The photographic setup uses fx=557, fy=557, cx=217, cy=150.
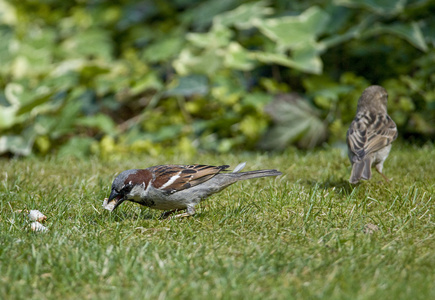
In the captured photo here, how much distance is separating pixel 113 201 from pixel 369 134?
260cm

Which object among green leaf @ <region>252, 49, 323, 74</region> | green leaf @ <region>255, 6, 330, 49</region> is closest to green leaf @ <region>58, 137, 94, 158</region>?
green leaf @ <region>252, 49, 323, 74</region>

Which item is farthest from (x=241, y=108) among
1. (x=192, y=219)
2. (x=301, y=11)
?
(x=192, y=219)

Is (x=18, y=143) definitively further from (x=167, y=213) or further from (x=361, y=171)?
(x=361, y=171)

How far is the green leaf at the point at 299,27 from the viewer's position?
817 centimetres

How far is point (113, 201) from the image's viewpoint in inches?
175

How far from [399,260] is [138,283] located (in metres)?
1.59

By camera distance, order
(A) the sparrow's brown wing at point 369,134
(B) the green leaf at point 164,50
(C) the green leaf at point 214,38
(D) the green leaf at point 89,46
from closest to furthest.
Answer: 1. (A) the sparrow's brown wing at point 369,134
2. (C) the green leaf at point 214,38
3. (B) the green leaf at point 164,50
4. (D) the green leaf at point 89,46

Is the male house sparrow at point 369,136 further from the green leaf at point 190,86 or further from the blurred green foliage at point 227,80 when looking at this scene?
the green leaf at point 190,86

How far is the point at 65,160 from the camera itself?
279 inches

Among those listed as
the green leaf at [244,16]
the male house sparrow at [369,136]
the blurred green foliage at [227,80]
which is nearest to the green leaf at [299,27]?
the blurred green foliage at [227,80]

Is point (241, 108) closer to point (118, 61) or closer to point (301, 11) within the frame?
point (301, 11)

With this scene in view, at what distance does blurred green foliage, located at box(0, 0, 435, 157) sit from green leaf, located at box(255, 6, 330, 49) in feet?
0.05

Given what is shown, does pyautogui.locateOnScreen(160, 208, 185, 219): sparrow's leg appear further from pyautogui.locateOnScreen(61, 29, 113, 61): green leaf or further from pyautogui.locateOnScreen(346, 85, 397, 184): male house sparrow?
pyautogui.locateOnScreen(61, 29, 113, 61): green leaf

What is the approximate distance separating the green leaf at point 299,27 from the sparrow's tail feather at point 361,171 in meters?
3.42
